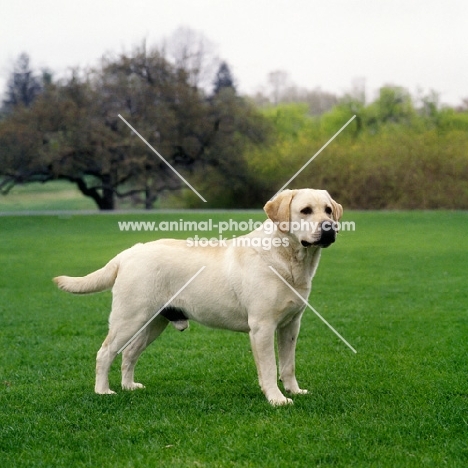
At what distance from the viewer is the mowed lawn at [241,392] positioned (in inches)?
181

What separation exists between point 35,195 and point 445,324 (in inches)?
1464

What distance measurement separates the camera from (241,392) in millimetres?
6105

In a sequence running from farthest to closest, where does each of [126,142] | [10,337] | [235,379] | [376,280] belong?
[126,142] < [376,280] < [10,337] < [235,379]

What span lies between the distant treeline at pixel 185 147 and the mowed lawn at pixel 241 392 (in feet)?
94.1

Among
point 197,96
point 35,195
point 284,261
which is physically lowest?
point 35,195

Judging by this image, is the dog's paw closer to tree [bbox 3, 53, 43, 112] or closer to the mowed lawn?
the mowed lawn

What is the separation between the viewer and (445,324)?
30.8 feet

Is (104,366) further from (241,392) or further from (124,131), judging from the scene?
(124,131)

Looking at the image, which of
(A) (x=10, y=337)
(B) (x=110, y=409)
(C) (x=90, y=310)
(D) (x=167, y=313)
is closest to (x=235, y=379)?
(D) (x=167, y=313)

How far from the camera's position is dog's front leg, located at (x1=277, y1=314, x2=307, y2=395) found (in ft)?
20.0

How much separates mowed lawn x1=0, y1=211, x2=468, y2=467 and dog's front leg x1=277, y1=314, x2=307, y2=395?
26 cm

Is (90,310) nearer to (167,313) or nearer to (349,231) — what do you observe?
(167,313)

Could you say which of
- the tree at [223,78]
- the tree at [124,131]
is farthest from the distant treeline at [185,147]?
the tree at [223,78]

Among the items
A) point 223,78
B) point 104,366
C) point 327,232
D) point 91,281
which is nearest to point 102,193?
point 223,78
